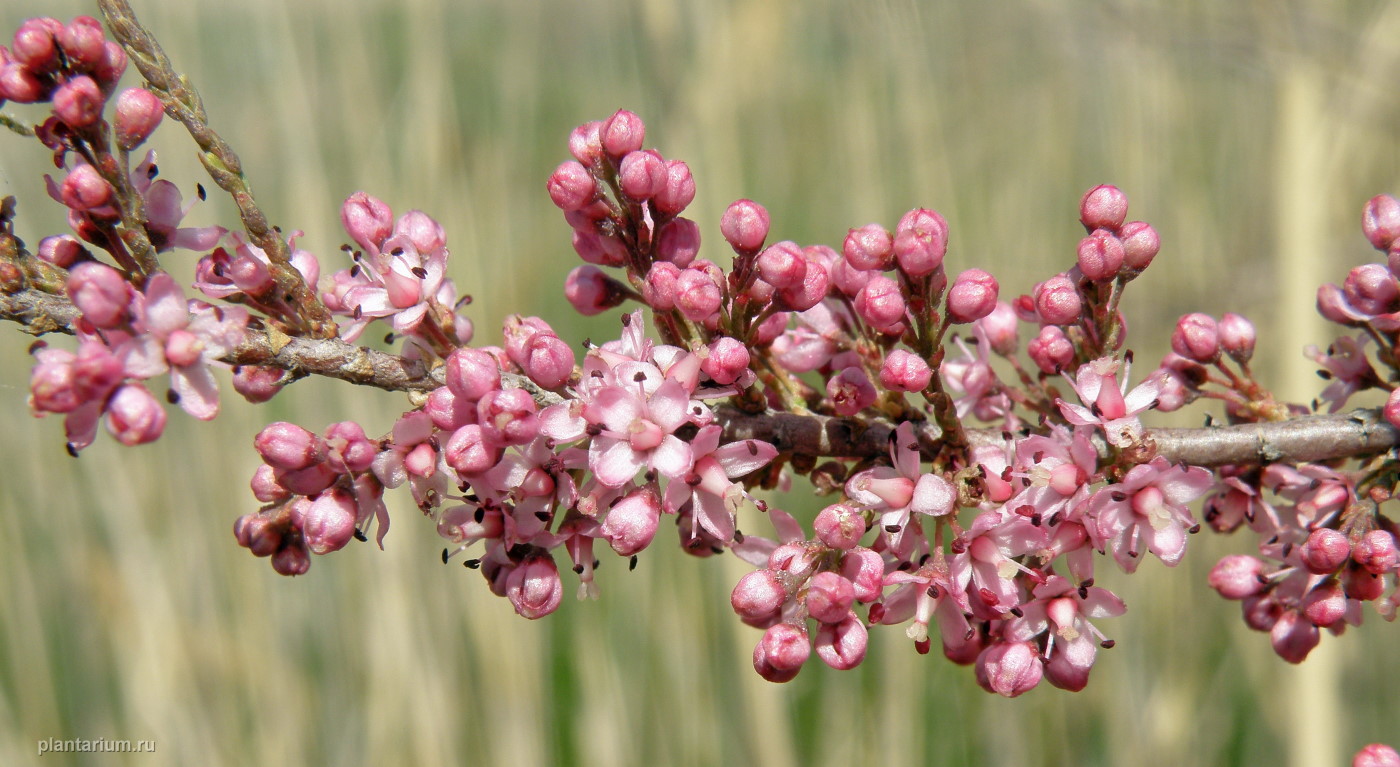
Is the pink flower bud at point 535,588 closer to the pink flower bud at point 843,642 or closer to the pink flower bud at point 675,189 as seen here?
the pink flower bud at point 843,642

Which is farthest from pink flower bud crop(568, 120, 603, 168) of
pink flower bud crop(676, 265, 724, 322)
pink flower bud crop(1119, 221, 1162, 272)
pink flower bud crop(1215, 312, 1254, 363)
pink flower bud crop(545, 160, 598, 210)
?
pink flower bud crop(1215, 312, 1254, 363)

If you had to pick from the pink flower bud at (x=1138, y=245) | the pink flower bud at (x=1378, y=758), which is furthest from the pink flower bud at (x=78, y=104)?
the pink flower bud at (x=1378, y=758)

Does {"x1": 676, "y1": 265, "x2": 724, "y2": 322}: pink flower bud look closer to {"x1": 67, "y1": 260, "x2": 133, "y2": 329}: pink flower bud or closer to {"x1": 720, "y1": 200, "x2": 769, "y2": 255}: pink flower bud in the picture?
{"x1": 720, "y1": 200, "x2": 769, "y2": 255}: pink flower bud

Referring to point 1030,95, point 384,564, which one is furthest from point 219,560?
point 1030,95

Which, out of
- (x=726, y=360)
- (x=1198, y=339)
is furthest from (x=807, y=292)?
(x=1198, y=339)

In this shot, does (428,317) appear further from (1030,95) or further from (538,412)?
(1030,95)

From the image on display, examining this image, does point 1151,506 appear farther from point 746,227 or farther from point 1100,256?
point 746,227
